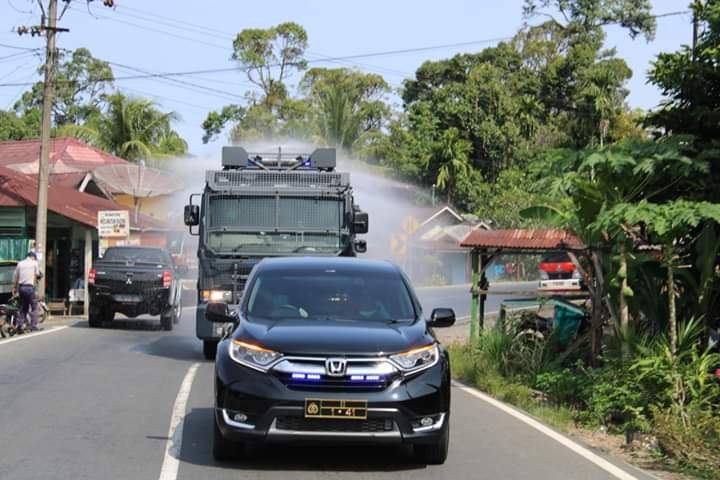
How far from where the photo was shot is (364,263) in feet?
33.1

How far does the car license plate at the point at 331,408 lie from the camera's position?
7.89 meters

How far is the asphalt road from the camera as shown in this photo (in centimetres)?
834

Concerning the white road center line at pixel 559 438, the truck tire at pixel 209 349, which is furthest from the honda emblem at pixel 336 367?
the truck tire at pixel 209 349

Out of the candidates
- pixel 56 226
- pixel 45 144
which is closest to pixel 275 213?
pixel 45 144

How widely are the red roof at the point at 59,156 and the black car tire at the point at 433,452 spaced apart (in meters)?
38.9

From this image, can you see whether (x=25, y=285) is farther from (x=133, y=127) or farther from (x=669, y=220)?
(x=133, y=127)

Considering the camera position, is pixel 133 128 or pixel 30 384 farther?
pixel 133 128

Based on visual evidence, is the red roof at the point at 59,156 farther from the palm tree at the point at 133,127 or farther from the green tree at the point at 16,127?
the green tree at the point at 16,127

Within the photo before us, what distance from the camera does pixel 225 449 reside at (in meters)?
8.46

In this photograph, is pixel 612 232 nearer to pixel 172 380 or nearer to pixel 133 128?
pixel 172 380

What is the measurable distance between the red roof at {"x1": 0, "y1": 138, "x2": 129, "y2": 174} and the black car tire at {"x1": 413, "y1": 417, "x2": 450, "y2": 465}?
38.9 m

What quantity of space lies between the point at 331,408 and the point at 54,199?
87.2ft

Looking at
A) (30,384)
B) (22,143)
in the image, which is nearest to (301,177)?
(30,384)

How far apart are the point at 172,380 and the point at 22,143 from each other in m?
37.3
